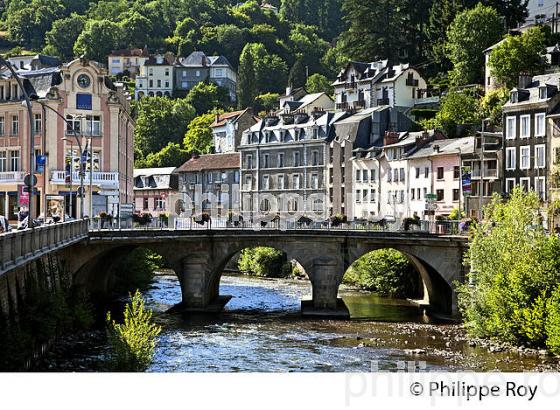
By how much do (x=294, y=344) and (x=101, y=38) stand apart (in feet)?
402

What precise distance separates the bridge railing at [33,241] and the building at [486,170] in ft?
110

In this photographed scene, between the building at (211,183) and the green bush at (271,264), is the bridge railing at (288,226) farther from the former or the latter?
the building at (211,183)

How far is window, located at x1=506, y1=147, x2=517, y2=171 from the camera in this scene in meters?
79.2

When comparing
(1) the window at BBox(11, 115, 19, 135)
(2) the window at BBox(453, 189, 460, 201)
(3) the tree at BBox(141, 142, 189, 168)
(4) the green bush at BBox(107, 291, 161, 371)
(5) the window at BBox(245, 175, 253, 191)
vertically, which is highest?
(3) the tree at BBox(141, 142, 189, 168)

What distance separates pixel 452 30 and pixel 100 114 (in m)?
48.0

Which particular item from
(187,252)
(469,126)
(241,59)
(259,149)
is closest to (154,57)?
(241,59)

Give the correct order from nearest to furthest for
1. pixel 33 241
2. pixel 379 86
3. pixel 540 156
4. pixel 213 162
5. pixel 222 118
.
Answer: pixel 33 241 → pixel 540 156 → pixel 379 86 → pixel 213 162 → pixel 222 118

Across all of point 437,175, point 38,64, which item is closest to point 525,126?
point 437,175

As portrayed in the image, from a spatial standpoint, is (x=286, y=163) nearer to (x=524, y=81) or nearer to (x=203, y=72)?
(x=524, y=81)

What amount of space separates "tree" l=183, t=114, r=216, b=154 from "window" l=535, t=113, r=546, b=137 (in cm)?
6815

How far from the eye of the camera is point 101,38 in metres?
170

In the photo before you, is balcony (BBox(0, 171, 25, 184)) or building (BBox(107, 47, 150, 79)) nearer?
balcony (BBox(0, 171, 25, 184))

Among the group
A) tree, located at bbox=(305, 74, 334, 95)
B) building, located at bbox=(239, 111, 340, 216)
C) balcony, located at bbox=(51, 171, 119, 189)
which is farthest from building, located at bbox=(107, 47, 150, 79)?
balcony, located at bbox=(51, 171, 119, 189)

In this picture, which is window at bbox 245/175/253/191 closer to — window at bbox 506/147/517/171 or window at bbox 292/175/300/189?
window at bbox 292/175/300/189
